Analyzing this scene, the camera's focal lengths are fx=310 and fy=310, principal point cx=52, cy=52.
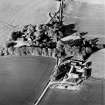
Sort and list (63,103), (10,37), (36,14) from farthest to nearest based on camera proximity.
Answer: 1. (36,14)
2. (10,37)
3. (63,103)

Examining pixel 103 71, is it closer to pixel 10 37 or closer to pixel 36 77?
pixel 36 77

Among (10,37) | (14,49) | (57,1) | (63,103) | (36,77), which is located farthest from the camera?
(57,1)

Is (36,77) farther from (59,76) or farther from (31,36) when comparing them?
(31,36)

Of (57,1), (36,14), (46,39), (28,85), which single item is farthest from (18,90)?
(57,1)

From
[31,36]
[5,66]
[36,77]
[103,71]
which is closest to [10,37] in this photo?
[31,36]

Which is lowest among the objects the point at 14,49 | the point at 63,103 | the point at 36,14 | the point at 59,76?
the point at 63,103

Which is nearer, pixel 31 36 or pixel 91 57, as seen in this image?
pixel 91 57

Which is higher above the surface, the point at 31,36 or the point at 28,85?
the point at 31,36
